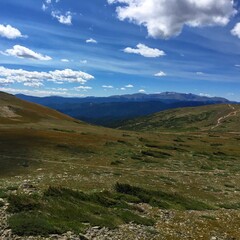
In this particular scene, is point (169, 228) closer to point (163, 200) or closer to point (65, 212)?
point (65, 212)

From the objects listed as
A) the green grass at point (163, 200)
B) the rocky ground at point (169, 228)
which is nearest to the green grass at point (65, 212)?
the rocky ground at point (169, 228)

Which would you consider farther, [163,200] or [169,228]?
[163,200]

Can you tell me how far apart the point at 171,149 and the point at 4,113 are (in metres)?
68.2

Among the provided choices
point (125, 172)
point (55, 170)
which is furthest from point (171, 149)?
point (55, 170)

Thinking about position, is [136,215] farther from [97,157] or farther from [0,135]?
[0,135]

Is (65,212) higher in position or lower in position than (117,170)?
higher

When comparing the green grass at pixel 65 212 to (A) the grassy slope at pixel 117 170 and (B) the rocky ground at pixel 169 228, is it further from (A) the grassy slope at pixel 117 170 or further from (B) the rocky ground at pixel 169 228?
(B) the rocky ground at pixel 169 228

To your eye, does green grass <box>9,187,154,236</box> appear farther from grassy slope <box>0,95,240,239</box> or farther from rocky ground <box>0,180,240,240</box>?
rocky ground <box>0,180,240,240</box>

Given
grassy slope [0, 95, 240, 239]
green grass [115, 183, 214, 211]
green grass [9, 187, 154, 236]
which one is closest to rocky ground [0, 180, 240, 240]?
grassy slope [0, 95, 240, 239]

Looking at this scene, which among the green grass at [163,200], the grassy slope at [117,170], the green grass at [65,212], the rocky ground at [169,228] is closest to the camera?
the green grass at [65,212]

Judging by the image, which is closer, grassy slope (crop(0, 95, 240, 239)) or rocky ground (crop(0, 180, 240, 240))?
rocky ground (crop(0, 180, 240, 240))

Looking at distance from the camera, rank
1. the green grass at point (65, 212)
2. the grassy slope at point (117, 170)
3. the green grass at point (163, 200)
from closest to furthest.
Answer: the green grass at point (65, 212) < the green grass at point (163, 200) < the grassy slope at point (117, 170)

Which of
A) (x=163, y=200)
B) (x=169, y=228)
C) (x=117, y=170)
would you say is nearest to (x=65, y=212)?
(x=169, y=228)

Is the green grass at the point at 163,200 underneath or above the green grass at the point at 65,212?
underneath
